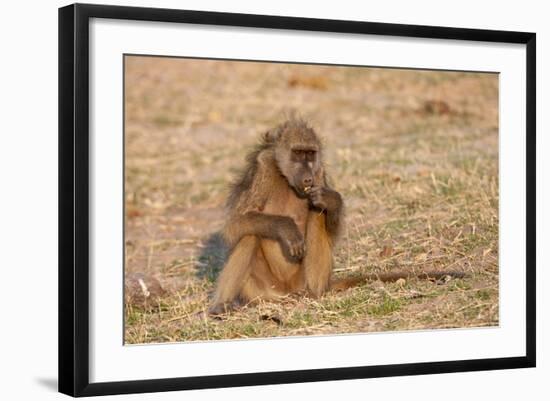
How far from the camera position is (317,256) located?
8719mm

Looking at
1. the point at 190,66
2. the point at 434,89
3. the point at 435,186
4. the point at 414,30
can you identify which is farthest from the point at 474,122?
→ the point at 414,30

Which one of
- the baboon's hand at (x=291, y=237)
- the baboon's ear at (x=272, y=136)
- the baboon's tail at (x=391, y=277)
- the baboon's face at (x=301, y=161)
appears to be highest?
the baboon's ear at (x=272, y=136)

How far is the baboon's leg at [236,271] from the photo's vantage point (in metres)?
8.53

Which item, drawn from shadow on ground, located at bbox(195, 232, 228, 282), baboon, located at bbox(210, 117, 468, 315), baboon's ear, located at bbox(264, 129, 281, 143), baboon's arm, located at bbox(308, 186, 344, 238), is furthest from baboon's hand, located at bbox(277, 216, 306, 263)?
shadow on ground, located at bbox(195, 232, 228, 282)

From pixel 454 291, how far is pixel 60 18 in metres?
3.61

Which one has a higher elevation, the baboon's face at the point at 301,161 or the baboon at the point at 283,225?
the baboon's face at the point at 301,161

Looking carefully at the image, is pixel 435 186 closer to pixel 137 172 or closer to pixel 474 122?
pixel 474 122

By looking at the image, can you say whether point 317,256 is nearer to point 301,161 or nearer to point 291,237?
point 291,237

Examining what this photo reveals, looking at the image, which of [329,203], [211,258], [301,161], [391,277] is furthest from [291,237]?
[211,258]

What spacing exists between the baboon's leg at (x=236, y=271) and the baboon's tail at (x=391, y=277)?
2.28 ft

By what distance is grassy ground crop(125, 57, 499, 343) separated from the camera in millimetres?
8289

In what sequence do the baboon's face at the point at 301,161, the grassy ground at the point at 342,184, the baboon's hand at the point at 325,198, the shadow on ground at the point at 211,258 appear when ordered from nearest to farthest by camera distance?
the grassy ground at the point at 342,184
the baboon's hand at the point at 325,198
the baboon's face at the point at 301,161
the shadow on ground at the point at 211,258

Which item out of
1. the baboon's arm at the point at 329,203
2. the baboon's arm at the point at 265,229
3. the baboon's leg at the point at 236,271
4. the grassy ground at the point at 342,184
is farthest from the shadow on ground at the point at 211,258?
the baboon's arm at the point at 329,203

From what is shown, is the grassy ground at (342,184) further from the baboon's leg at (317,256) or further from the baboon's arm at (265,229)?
the baboon's arm at (265,229)
